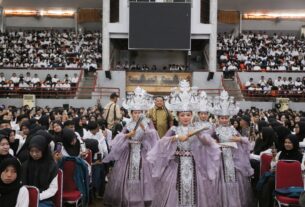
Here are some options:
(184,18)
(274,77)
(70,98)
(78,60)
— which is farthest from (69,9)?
(274,77)

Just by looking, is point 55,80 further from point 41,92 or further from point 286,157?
point 286,157

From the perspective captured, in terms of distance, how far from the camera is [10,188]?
4660 millimetres

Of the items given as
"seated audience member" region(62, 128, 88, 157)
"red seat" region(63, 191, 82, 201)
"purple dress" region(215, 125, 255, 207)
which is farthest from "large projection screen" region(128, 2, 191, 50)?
"red seat" region(63, 191, 82, 201)

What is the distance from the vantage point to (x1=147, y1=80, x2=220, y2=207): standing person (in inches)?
261

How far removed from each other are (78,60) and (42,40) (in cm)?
417

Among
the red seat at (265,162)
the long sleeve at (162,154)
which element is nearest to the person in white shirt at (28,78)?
the red seat at (265,162)

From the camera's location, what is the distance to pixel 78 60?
30953 mm

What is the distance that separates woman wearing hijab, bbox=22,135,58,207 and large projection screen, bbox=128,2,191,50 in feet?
78.9

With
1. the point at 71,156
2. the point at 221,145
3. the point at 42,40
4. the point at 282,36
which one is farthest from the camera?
the point at 282,36

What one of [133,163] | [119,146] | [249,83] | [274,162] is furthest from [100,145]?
[249,83]

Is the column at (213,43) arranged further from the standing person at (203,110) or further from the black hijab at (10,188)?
the black hijab at (10,188)

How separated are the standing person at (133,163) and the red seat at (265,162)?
5.42 ft

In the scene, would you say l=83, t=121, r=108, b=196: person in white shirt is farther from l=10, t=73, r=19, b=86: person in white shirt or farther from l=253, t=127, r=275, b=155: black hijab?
l=10, t=73, r=19, b=86: person in white shirt

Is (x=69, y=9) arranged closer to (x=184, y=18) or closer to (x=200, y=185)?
(x=184, y=18)
